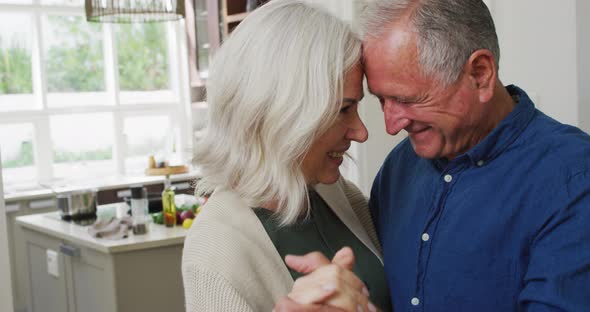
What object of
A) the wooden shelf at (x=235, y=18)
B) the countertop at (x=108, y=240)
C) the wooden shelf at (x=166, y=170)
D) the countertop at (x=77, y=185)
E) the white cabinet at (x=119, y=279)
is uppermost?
A: the wooden shelf at (x=235, y=18)

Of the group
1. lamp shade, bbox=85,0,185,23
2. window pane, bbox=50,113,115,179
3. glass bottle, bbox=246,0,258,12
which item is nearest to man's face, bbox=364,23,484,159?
lamp shade, bbox=85,0,185,23

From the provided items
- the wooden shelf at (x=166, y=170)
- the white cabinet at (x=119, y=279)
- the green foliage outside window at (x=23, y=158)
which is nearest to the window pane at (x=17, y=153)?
the green foliage outside window at (x=23, y=158)

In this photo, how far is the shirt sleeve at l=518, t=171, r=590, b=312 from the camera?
45.4 inches

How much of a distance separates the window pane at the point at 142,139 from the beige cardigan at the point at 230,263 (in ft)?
18.3

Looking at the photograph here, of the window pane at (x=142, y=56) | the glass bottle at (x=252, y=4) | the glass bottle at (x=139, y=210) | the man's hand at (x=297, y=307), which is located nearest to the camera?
the man's hand at (x=297, y=307)

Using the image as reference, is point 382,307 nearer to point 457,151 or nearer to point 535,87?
point 457,151

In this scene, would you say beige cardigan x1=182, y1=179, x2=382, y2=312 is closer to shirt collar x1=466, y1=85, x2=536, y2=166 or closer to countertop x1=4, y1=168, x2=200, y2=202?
shirt collar x1=466, y1=85, x2=536, y2=166

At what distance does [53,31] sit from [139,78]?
3.17ft

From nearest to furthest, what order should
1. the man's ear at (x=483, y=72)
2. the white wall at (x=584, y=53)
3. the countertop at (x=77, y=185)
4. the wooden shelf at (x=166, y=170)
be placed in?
1. the man's ear at (x=483, y=72)
2. the white wall at (x=584, y=53)
3. the countertop at (x=77, y=185)
4. the wooden shelf at (x=166, y=170)

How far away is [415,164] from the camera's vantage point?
1644 millimetres

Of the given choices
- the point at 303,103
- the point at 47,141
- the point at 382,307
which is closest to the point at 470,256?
the point at 382,307

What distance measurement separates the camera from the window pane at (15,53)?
616 cm

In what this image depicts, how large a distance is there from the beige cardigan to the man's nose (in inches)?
13.9

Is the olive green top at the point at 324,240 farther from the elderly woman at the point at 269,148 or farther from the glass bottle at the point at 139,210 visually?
the glass bottle at the point at 139,210
